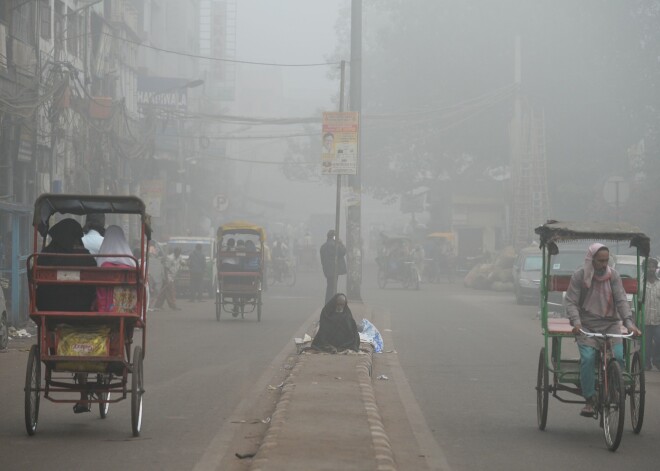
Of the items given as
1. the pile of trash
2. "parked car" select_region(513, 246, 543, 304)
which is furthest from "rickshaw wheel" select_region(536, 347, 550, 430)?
the pile of trash

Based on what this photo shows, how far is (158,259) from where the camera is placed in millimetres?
29062

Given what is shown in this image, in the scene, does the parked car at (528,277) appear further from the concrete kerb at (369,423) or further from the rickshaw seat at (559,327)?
the rickshaw seat at (559,327)

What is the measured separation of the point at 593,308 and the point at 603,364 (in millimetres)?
541

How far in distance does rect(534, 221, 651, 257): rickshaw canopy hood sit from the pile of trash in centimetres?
3058

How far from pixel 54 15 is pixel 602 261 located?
27.3m

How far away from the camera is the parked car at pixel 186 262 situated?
33.4m

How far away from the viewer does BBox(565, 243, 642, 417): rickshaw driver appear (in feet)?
31.7

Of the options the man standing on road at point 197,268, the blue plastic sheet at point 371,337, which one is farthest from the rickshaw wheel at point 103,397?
the man standing on road at point 197,268

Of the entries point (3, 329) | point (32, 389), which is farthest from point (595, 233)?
point (3, 329)

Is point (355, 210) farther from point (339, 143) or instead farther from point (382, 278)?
point (382, 278)

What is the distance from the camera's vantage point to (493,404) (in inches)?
468

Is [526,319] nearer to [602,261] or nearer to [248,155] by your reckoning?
[602,261]

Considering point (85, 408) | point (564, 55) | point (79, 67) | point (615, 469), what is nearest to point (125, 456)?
point (85, 408)

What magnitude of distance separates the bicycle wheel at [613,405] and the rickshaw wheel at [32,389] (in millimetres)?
4648
